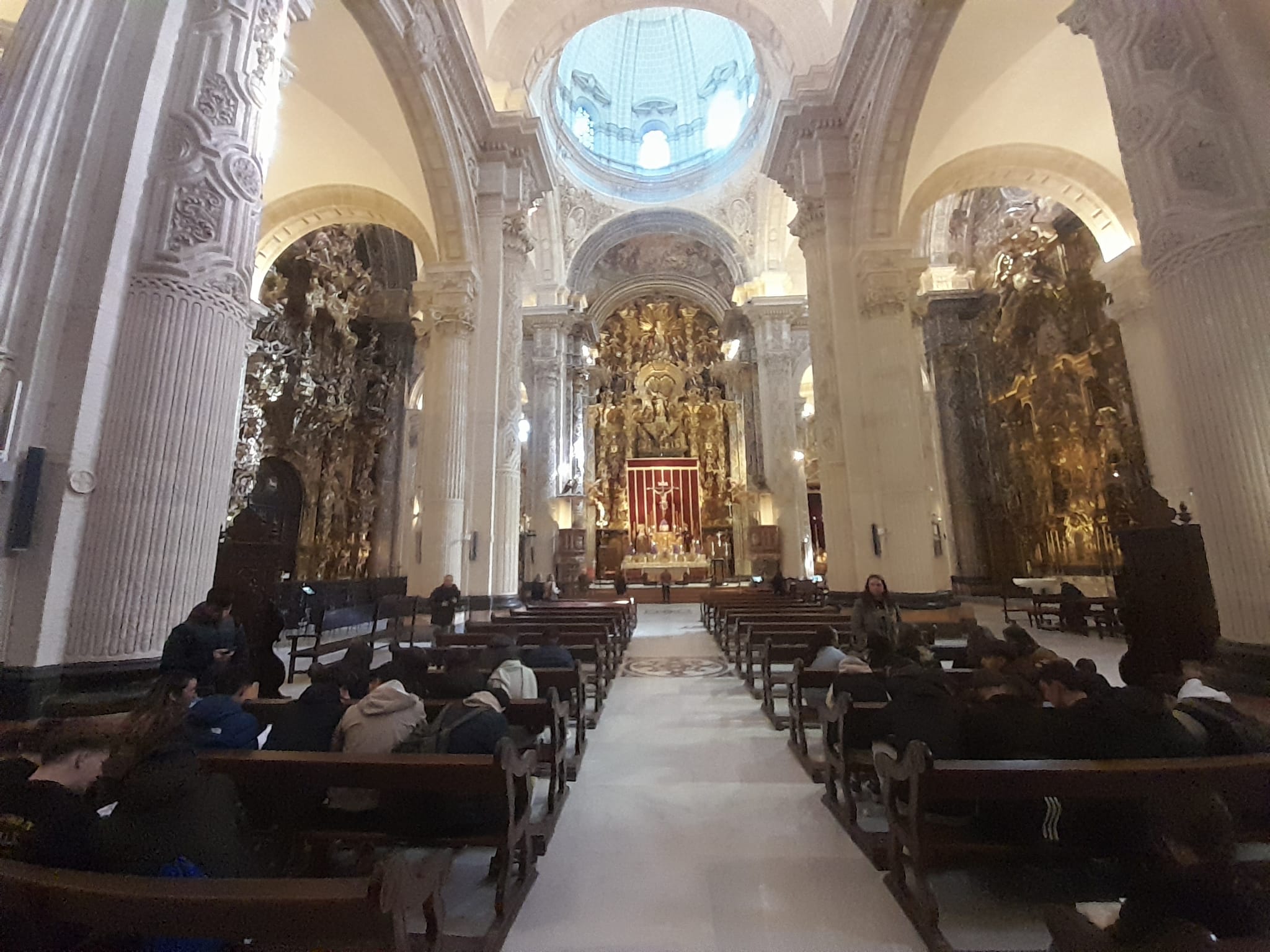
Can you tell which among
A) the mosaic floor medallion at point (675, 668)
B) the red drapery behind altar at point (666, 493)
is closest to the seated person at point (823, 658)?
the mosaic floor medallion at point (675, 668)

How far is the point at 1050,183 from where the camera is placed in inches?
407

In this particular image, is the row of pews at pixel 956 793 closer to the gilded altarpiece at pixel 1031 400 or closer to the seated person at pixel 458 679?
the seated person at pixel 458 679

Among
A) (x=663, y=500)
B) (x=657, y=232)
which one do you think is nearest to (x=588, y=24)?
(x=657, y=232)

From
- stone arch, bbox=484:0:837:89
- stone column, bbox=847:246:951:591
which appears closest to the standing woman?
stone column, bbox=847:246:951:591

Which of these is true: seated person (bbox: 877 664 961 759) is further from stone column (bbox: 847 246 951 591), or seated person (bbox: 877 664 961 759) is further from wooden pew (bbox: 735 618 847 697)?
stone column (bbox: 847 246 951 591)

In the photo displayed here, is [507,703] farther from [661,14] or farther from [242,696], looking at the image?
[661,14]

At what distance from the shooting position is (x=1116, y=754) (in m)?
2.14

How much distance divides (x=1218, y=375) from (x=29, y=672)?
22.4 ft

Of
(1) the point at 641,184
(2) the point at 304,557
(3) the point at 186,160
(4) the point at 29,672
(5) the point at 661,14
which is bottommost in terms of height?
(4) the point at 29,672

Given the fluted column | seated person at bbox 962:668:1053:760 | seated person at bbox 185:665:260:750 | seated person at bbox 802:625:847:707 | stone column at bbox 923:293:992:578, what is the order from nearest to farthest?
seated person at bbox 185:665:260:750 → seated person at bbox 962:668:1053:760 → seated person at bbox 802:625:847:707 → the fluted column → stone column at bbox 923:293:992:578

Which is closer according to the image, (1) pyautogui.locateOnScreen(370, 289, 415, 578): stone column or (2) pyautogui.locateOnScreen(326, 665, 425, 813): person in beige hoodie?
(2) pyautogui.locateOnScreen(326, 665, 425, 813): person in beige hoodie

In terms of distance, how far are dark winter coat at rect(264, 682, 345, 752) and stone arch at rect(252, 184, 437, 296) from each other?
935 centimetres

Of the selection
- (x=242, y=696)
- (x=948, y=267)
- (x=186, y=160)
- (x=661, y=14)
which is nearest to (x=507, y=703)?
(x=242, y=696)

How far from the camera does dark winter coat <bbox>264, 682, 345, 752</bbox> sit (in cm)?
247
